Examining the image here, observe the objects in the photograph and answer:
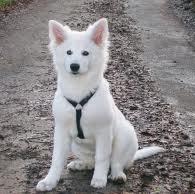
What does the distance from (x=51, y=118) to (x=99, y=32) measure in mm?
2705

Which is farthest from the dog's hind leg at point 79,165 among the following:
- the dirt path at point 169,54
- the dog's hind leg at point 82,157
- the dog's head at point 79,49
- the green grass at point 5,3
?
the green grass at point 5,3

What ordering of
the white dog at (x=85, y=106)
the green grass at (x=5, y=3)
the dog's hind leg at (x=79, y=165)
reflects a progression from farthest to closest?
the green grass at (x=5, y=3)
the dog's hind leg at (x=79, y=165)
the white dog at (x=85, y=106)

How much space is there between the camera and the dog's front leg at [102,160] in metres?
5.51

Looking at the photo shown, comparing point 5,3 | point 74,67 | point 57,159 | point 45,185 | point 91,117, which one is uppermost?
point 74,67

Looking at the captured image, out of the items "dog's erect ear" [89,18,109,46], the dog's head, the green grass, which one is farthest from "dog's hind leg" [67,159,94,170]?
the green grass

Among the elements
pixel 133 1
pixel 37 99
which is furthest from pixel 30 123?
pixel 133 1

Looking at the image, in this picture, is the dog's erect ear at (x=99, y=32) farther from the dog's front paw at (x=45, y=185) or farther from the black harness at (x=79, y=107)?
the dog's front paw at (x=45, y=185)

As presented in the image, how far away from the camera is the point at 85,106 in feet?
18.0

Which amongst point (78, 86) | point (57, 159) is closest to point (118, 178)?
point (57, 159)

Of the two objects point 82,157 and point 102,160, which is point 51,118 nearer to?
point 82,157

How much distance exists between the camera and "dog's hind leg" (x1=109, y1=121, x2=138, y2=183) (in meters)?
5.74

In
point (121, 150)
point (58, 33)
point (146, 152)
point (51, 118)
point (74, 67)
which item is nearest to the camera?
point (74, 67)

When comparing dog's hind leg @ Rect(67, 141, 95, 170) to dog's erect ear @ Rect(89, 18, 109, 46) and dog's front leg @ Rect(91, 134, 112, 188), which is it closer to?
dog's front leg @ Rect(91, 134, 112, 188)

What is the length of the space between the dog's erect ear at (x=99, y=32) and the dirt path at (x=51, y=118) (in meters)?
1.42
